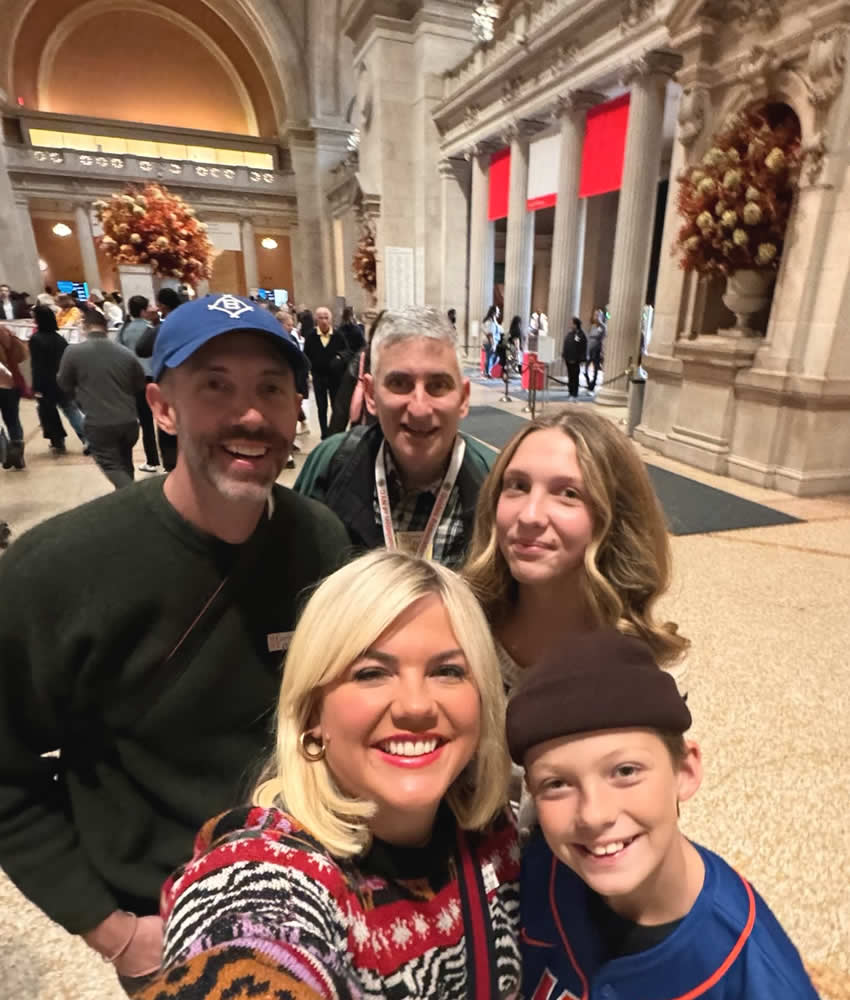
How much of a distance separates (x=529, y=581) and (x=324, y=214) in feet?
101

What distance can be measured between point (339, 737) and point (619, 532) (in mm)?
900

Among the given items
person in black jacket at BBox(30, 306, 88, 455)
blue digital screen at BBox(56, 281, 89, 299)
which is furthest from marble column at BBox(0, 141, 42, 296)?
person in black jacket at BBox(30, 306, 88, 455)

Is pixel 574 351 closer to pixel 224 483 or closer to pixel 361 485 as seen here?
pixel 361 485

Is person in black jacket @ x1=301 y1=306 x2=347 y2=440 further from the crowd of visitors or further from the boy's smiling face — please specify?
the boy's smiling face

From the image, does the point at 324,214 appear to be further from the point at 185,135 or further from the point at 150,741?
the point at 150,741

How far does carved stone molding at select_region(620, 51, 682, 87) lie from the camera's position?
8.96 m

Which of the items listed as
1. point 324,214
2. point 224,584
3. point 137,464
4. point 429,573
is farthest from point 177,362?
point 324,214

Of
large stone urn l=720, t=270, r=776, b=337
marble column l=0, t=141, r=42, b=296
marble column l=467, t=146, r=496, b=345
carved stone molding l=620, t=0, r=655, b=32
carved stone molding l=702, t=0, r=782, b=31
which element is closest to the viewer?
carved stone molding l=702, t=0, r=782, b=31

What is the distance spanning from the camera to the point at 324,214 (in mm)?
28406

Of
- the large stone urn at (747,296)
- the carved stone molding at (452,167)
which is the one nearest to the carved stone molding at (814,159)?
the large stone urn at (747,296)

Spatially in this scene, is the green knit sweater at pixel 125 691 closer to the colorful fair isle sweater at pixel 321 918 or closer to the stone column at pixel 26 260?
the colorful fair isle sweater at pixel 321 918

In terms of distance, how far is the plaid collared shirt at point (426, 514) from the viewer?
2.07 meters

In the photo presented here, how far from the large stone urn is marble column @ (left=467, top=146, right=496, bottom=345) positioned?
1028 cm

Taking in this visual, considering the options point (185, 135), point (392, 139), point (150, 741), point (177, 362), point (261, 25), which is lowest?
point (150, 741)
